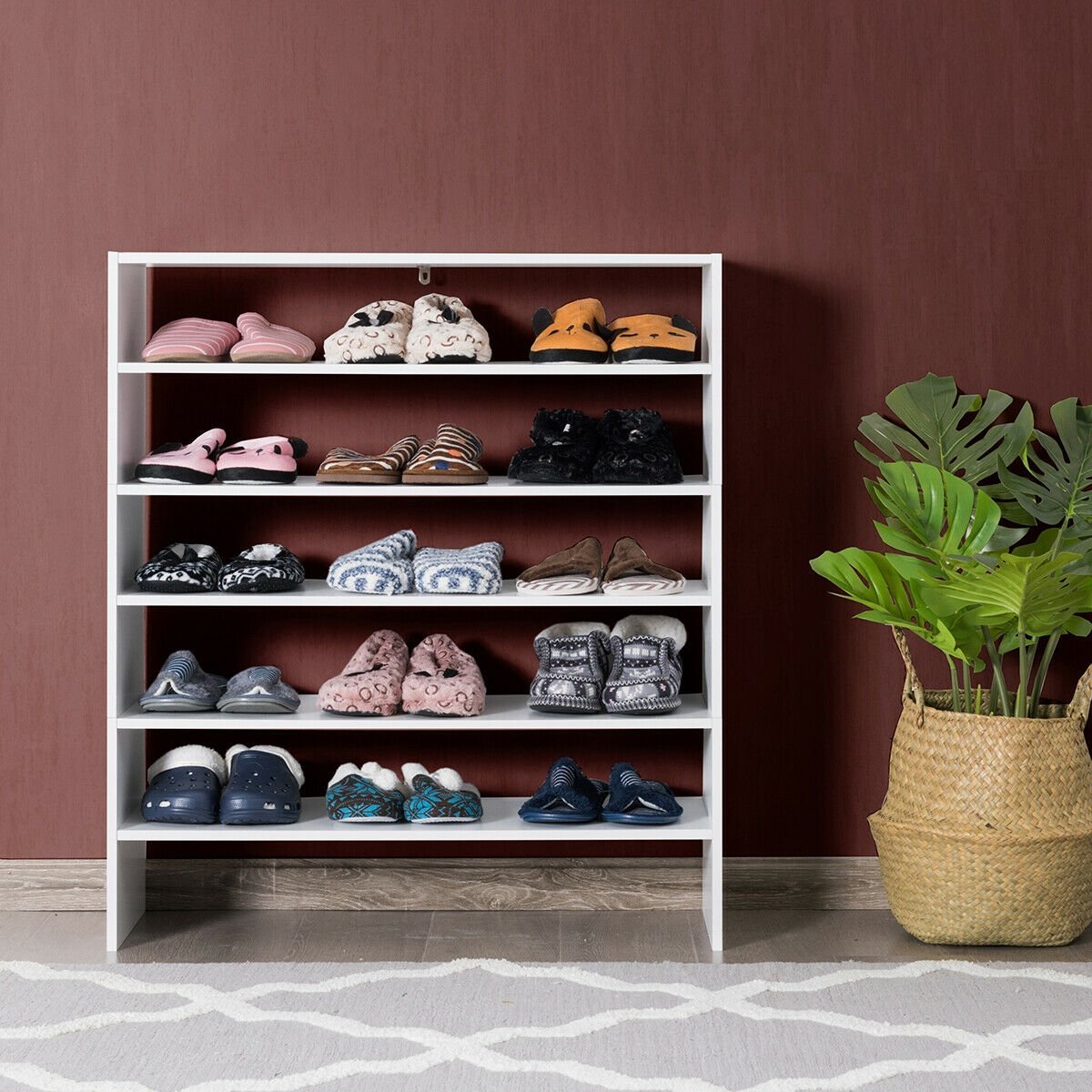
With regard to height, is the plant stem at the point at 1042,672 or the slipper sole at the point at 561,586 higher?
the slipper sole at the point at 561,586

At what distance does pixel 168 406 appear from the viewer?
2922 millimetres

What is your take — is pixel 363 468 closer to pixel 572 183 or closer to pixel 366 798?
pixel 366 798

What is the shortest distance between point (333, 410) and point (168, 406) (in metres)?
0.39

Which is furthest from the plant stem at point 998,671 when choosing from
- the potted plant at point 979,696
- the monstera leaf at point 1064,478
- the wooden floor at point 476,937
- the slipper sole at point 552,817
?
the slipper sole at point 552,817

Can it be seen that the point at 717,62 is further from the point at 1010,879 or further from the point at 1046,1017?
the point at 1046,1017

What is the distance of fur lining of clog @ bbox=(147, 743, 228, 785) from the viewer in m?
2.75

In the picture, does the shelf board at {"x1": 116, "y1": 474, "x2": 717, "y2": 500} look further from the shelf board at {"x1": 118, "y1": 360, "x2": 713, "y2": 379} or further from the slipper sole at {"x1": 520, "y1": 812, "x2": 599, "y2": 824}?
the slipper sole at {"x1": 520, "y1": 812, "x2": 599, "y2": 824}

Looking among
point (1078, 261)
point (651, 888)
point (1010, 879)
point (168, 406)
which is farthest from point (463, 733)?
point (1078, 261)

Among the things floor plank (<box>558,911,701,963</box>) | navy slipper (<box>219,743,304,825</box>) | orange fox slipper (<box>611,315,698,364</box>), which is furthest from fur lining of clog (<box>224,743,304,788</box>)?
orange fox slipper (<box>611,315,698,364</box>)

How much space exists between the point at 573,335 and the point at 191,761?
4.15 feet

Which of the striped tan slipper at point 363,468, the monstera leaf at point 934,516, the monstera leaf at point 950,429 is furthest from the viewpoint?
the monstera leaf at point 950,429

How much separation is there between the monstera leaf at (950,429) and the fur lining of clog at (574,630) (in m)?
0.71

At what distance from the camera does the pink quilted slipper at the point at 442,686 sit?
2.65 meters

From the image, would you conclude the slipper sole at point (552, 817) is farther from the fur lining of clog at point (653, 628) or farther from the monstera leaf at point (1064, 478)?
the monstera leaf at point (1064, 478)
